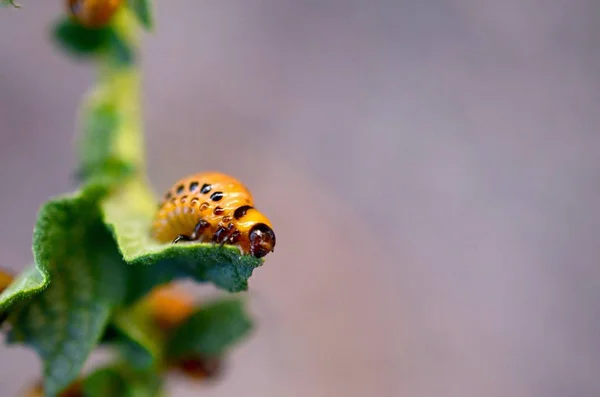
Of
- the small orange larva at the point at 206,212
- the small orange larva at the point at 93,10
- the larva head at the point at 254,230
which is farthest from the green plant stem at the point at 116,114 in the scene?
the larva head at the point at 254,230

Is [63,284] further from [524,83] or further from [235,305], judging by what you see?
[524,83]

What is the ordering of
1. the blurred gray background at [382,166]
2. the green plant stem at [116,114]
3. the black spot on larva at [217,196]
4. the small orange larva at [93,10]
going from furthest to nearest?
the blurred gray background at [382,166]
the green plant stem at [116,114]
the small orange larva at [93,10]
the black spot on larva at [217,196]

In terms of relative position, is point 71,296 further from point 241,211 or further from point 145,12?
point 145,12

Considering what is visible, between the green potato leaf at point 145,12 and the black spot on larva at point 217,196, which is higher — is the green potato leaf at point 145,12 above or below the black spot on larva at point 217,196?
above

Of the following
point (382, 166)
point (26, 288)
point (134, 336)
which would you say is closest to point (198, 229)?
point (134, 336)

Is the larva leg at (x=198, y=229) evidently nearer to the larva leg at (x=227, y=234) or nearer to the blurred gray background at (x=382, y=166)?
the larva leg at (x=227, y=234)

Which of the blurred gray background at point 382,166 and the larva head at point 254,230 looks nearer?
the larva head at point 254,230

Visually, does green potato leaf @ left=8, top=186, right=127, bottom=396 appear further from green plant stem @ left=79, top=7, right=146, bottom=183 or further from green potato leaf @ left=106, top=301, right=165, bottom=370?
green plant stem @ left=79, top=7, right=146, bottom=183

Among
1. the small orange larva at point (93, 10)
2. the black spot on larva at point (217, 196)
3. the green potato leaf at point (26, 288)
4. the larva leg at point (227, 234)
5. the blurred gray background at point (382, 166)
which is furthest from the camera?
the blurred gray background at point (382, 166)
